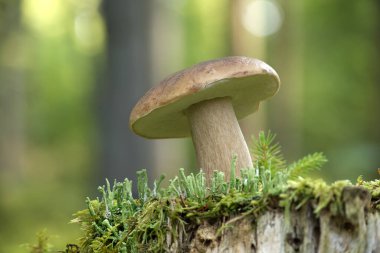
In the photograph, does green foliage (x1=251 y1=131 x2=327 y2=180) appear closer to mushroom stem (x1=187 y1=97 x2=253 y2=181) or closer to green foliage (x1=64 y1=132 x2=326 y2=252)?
mushroom stem (x1=187 y1=97 x2=253 y2=181)

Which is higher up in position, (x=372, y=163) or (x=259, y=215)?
(x=372, y=163)

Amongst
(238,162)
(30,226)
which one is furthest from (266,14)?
(238,162)

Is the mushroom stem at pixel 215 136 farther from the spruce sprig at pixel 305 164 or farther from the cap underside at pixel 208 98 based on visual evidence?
the spruce sprig at pixel 305 164

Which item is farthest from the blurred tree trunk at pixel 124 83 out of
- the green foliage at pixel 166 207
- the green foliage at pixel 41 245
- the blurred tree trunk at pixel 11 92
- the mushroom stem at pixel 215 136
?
the blurred tree trunk at pixel 11 92

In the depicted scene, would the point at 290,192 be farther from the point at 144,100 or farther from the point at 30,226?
the point at 30,226

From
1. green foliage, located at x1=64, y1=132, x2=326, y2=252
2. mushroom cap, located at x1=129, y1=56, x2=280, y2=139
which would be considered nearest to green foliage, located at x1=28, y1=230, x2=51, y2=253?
green foliage, located at x1=64, y1=132, x2=326, y2=252

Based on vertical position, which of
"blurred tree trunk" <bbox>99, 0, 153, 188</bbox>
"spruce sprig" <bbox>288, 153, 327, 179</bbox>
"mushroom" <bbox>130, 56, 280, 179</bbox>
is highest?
"blurred tree trunk" <bbox>99, 0, 153, 188</bbox>
